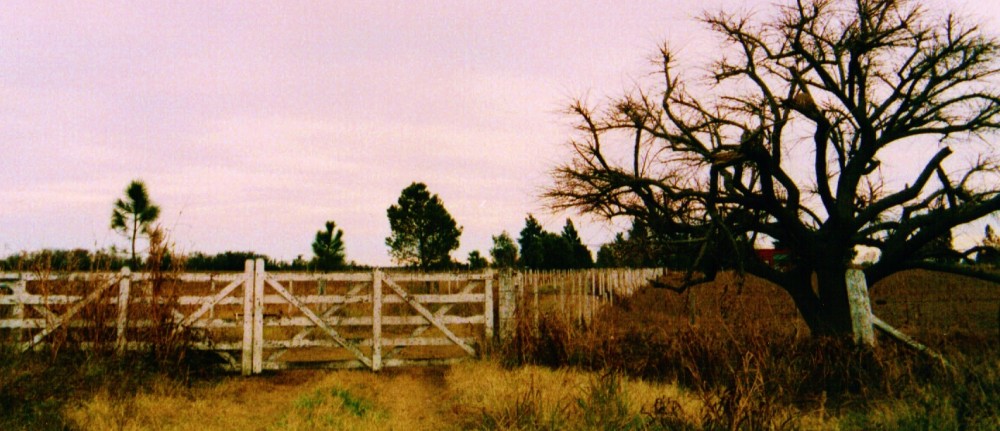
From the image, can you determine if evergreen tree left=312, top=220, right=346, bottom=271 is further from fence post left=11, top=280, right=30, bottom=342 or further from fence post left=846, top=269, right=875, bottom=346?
fence post left=846, top=269, right=875, bottom=346

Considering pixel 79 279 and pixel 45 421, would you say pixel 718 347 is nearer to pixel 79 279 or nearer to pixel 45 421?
pixel 45 421

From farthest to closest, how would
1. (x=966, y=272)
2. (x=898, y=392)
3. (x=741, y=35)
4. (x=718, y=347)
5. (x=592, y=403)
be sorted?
(x=741, y=35)
(x=966, y=272)
(x=718, y=347)
(x=898, y=392)
(x=592, y=403)

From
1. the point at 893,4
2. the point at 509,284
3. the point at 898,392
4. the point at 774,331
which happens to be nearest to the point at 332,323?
the point at 509,284

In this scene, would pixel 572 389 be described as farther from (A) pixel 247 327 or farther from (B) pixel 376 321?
(A) pixel 247 327

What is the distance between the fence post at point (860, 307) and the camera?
20.5 ft

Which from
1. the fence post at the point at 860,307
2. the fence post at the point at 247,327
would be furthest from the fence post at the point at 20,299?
the fence post at the point at 860,307

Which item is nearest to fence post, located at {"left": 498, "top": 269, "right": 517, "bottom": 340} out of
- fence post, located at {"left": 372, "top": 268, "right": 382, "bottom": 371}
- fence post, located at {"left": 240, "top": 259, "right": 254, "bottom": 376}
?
fence post, located at {"left": 372, "top": 268, "right": 382, "bottom": 371}

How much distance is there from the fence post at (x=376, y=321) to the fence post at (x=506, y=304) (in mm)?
2045

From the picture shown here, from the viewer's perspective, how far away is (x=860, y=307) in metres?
6.33

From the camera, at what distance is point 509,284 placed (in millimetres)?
9336

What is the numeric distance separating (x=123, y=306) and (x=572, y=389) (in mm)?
6556

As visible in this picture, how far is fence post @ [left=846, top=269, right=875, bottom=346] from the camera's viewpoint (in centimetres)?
623

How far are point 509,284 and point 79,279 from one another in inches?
254

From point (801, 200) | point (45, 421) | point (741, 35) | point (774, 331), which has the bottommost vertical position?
point (45, 421)
